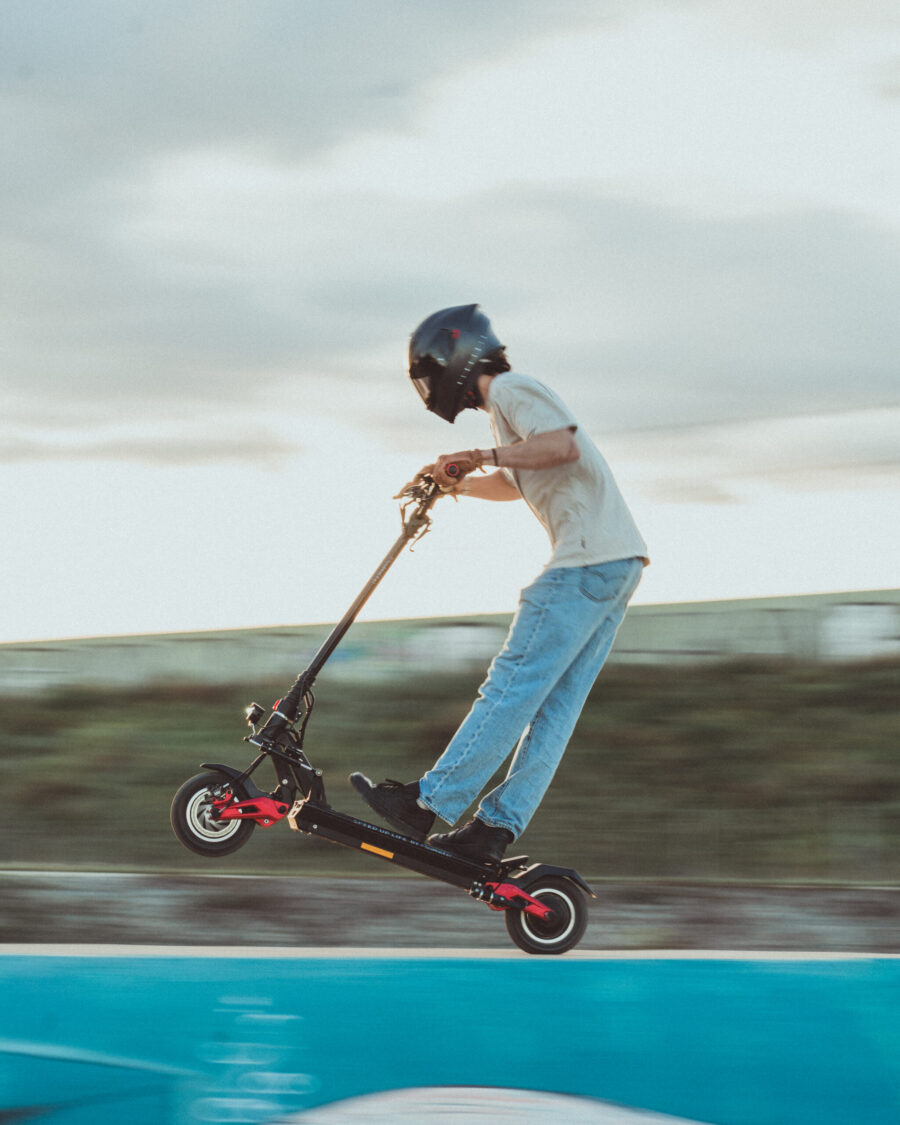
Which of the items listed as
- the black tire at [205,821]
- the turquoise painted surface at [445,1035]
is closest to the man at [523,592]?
the black tire at [205,821]

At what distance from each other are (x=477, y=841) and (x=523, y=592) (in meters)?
0.71

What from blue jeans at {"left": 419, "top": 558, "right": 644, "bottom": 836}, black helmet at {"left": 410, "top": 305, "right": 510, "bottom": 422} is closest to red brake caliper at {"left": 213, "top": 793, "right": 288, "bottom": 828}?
blue jeans at {"left": 419, "top": 558, "right": 644, "bottom": 836}

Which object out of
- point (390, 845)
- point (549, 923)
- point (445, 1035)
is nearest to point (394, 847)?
point (390, 845)

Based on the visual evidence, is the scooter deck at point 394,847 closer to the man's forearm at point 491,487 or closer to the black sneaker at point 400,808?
the black sneaker at point 400,808

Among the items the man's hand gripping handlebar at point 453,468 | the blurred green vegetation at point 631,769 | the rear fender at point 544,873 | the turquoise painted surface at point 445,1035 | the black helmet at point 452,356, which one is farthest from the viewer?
the blurred green vegetation at point 631,769

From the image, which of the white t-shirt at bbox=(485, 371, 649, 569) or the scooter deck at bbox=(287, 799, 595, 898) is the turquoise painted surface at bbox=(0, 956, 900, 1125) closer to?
the scooter deck at bbox=(287, 799, 595, 898)

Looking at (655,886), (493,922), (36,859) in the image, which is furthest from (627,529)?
(36,859)

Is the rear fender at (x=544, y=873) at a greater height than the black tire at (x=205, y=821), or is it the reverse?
the rear fender at (x=544, y=873)

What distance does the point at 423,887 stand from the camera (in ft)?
27.7

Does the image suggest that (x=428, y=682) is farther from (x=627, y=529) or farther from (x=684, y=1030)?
(x=684, y=1030)

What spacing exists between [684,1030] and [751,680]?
22.8ft

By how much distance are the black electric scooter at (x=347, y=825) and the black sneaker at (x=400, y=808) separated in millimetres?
33

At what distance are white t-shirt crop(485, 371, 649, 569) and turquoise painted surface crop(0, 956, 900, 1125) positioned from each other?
1.11 metres

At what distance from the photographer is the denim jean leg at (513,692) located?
3705 mm
